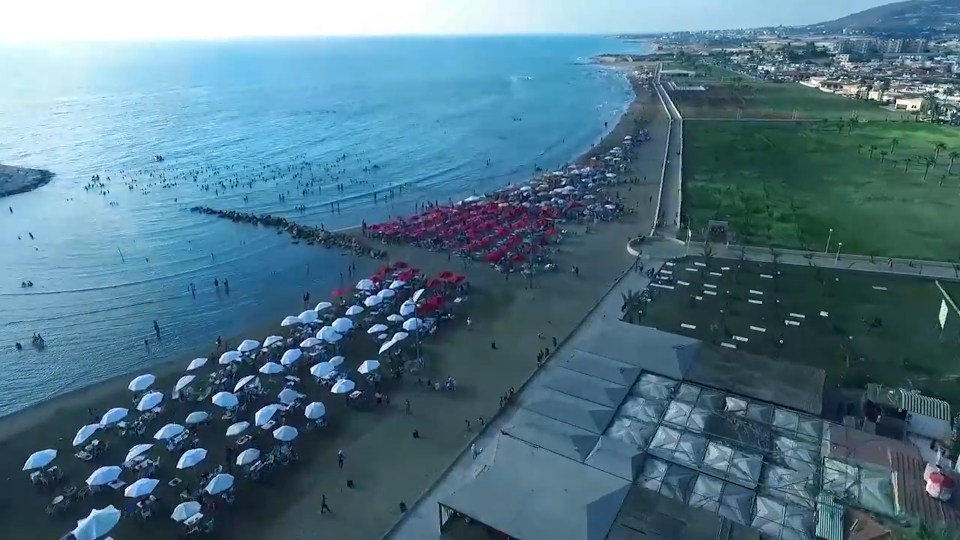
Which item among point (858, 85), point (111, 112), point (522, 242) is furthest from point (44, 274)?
point (858, 85)

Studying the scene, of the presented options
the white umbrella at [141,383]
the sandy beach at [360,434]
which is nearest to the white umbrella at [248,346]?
the sandy beach at [360,434]

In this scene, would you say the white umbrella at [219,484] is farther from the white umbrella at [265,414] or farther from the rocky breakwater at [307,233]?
the rocky breakwater at [307,233]

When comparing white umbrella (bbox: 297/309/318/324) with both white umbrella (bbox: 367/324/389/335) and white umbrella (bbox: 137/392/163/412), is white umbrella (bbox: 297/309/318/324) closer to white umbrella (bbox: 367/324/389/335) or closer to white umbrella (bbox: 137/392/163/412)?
white umbrella (bbox: 367/324/389/335)

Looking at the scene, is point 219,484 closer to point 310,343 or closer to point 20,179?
point 310,343

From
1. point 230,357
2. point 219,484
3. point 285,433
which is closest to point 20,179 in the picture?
point 230,357

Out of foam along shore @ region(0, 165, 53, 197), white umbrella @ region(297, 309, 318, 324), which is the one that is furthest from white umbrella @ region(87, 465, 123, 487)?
foam along shore @ region(0, 165, 53, 197)
